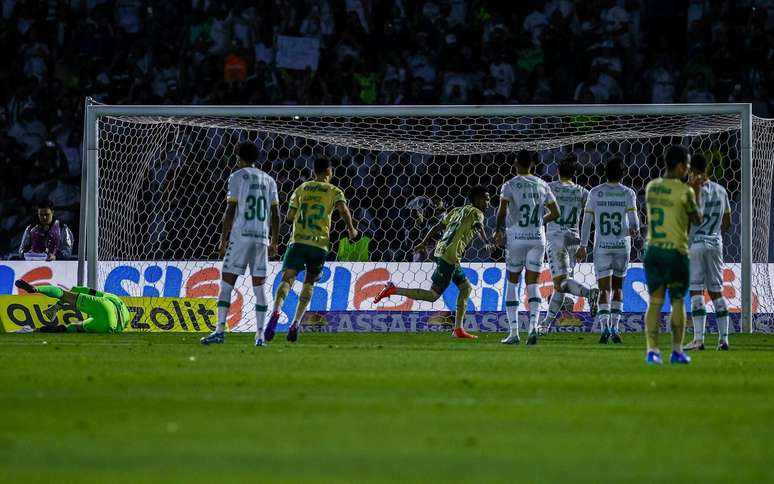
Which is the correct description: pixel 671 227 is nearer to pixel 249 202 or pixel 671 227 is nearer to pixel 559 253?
pixel 249 202

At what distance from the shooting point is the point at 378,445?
21.5 feet

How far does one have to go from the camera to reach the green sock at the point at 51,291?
17859 millimetres

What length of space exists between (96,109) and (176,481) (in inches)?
598

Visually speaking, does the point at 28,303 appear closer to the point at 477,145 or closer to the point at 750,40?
the point at 477,145

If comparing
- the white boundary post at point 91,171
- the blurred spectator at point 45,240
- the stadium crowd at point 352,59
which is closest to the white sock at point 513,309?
the white boundary post at point 91,171

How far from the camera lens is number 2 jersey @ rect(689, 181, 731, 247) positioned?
15188mm

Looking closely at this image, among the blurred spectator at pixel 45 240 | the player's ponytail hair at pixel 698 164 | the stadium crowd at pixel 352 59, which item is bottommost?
the blurred spectator at pixel 45 240

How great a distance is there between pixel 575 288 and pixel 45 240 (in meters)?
8.37

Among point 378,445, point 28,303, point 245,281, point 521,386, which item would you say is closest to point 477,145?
point 245,281

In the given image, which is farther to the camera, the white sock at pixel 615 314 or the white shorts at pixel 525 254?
the white sock at pixel 615 314

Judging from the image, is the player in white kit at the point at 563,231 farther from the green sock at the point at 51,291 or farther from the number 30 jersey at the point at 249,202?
the green sock at the point at 51,291

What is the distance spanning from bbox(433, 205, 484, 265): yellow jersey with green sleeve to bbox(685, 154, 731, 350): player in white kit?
10.6 ft

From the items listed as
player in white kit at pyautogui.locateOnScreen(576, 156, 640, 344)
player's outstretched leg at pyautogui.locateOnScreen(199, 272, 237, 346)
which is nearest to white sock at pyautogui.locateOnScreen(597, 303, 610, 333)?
player in white kit at pyautogui.locateOnScreen(576, 156, 640, 344)

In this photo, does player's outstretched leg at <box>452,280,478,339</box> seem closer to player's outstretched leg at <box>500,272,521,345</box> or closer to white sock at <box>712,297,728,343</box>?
player's outstretched leg at <box>500,272,521,345</box>
